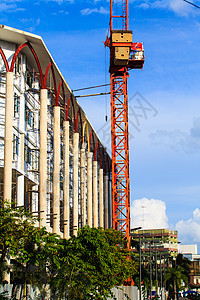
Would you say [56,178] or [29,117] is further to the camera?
[56,178]

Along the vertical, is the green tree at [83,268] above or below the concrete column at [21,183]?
below

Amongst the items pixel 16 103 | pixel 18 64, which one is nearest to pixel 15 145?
pixel 16 103

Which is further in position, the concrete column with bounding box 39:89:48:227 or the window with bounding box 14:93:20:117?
the concrete column with bounding box 39:89:48:227

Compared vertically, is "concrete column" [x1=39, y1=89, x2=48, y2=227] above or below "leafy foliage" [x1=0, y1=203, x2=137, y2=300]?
above

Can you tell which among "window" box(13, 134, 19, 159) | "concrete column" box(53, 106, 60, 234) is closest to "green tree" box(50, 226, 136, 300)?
"window" box(13, 134, 19, 159)

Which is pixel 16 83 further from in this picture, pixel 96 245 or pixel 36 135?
pixel 96 245

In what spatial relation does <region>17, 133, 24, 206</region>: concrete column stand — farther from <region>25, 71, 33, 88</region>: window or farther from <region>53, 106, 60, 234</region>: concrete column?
<region>25, 71, 33, 88</region>: window

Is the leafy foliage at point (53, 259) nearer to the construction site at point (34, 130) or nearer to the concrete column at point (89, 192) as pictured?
the construction site at point (34, 130)

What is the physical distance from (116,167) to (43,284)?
8140cm

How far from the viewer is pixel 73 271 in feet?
142

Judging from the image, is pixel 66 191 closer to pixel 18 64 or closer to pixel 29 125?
Result: pixel 29 125

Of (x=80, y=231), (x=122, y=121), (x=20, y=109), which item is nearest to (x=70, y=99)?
(x=20, y=109)

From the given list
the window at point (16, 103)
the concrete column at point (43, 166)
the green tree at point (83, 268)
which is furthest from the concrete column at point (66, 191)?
the green tree at point (83, 268)

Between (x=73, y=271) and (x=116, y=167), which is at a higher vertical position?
(x=116, y=167)
